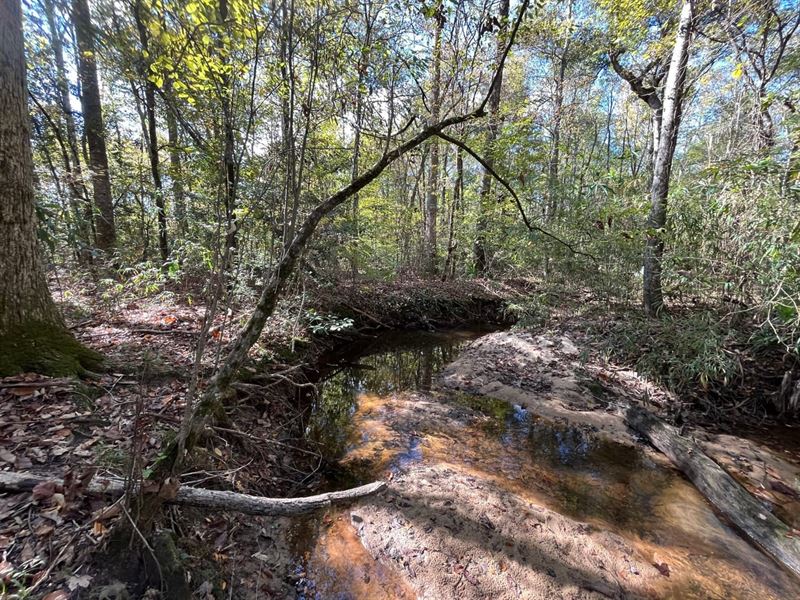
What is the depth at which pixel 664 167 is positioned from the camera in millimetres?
6566

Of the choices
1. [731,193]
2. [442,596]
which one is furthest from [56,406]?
[731,193]

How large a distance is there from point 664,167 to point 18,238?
9.20 meters

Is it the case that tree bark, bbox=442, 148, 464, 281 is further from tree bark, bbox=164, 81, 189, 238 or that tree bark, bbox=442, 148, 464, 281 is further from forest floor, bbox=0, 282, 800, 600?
tree bark, bbox=164, 81, 189, 238

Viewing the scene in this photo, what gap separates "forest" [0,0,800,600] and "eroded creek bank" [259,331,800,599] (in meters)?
0.03

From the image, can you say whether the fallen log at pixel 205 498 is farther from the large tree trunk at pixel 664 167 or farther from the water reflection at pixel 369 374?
the large tree trunk at pixel 664 167

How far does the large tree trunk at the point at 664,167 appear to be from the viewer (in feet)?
20.3

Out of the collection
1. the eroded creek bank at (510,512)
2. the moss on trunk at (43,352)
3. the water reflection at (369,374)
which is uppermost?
the moss on trunk at (43,352)

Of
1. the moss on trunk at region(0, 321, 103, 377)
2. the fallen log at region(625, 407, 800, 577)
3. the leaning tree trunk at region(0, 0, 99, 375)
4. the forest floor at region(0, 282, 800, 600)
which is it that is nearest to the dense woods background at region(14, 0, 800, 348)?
the leaning tree trunk at region(0, 0, 99, 375)

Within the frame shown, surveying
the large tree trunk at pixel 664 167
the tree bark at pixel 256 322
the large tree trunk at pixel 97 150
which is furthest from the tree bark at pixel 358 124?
the large tree trunk at pixel 664 167

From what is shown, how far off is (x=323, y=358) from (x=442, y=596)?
16.5 feet

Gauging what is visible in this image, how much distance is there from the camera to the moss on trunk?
2875 mm

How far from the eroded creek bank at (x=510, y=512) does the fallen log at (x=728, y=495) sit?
4.8 inches

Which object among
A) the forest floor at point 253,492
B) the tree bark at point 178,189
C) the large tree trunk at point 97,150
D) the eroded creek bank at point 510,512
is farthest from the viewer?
the tree bark at point 178,189

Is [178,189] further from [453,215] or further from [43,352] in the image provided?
[453,215]
